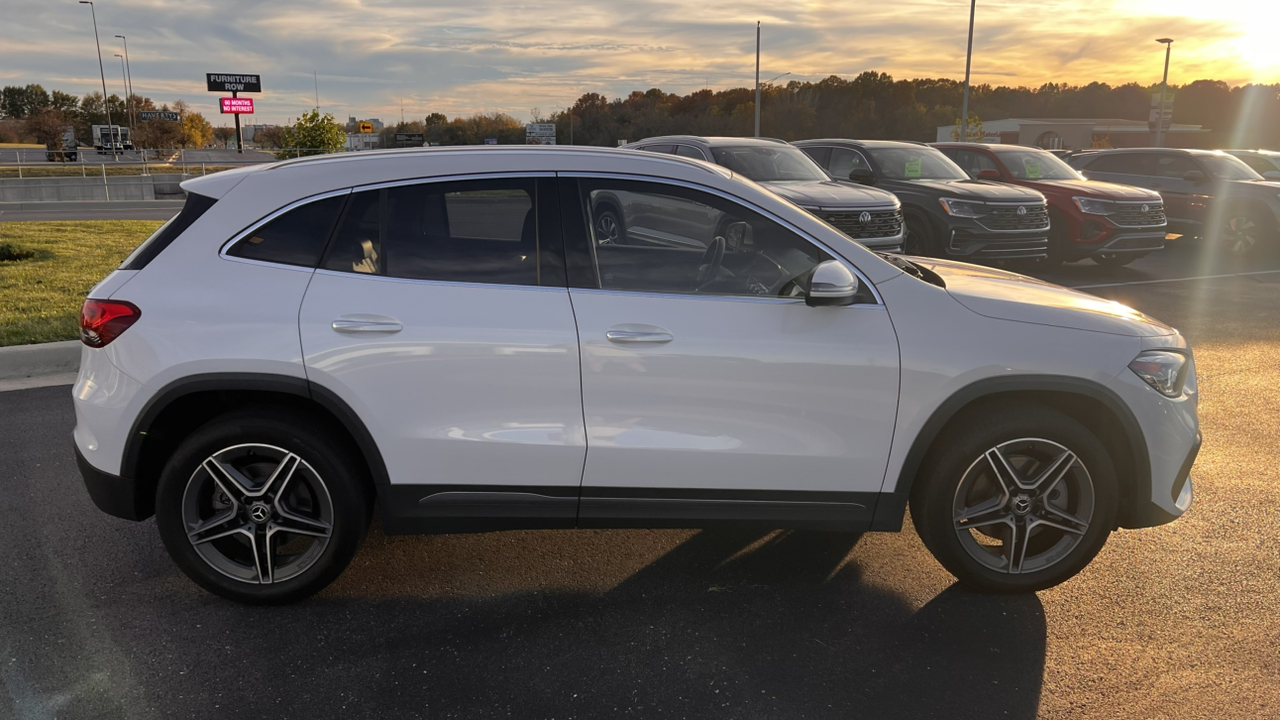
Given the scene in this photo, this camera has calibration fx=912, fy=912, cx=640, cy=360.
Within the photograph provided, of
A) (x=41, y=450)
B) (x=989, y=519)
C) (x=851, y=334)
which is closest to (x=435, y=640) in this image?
(x=851, y=334)

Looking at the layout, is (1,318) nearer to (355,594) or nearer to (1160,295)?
(355,594)

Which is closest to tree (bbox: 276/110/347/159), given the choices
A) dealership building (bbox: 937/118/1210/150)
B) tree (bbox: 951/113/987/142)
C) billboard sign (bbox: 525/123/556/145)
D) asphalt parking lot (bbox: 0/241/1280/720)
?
billboard sign (bbox: 525/123/556/145)

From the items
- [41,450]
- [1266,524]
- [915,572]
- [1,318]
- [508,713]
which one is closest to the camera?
[508,713]

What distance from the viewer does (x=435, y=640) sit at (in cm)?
338

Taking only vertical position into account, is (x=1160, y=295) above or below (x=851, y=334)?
below

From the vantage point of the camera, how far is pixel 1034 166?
14.1 m

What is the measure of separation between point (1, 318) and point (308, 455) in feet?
20.9

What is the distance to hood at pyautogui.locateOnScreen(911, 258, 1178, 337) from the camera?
140 inches

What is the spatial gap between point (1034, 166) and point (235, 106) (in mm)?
64608

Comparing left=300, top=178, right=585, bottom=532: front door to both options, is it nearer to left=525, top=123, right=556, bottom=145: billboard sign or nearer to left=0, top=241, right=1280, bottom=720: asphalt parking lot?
left=0, top=241, right=1280, bottom=720: asphalt parking lot

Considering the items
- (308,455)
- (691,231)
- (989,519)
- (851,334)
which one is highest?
(691,231)

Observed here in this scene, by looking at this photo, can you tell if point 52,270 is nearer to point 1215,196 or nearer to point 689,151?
point 689,151

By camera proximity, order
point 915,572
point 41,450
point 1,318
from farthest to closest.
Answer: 1. point 1,318
2. point 41,450
3. point 915,572

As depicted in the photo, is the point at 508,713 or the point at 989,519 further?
the point at 989,519
